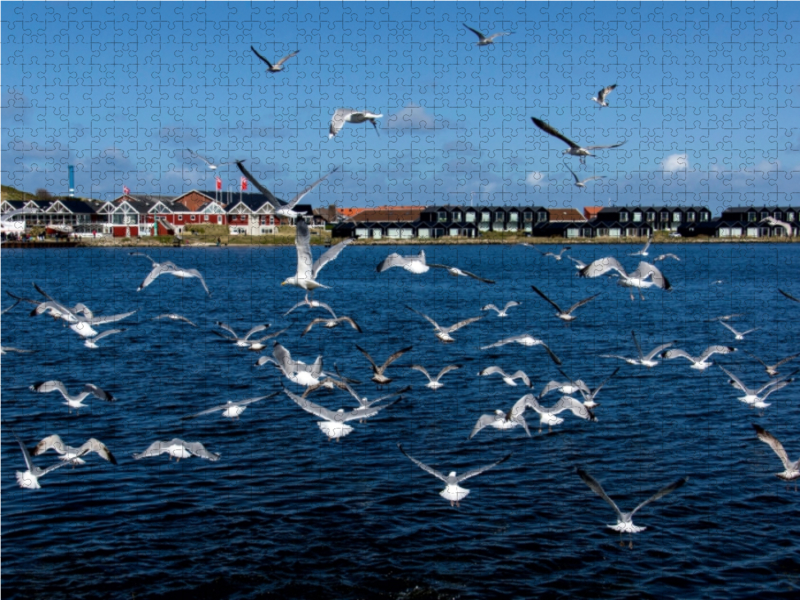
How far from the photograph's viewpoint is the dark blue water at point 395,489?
13398 mm

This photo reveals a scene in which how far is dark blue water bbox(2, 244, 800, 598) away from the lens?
13.4 meters

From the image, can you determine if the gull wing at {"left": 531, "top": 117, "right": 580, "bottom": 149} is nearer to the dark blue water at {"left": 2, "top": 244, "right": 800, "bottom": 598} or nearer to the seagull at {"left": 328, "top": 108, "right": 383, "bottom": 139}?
the seagull at {"left": 328, "top": 108, "right": 383, "bottom": 139}

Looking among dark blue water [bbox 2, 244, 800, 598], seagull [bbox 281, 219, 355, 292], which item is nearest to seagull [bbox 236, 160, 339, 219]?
seagull [bbox 281, 219, 355, 292]

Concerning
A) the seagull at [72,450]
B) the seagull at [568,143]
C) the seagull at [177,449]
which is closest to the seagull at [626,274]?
the seagull at [568,143]

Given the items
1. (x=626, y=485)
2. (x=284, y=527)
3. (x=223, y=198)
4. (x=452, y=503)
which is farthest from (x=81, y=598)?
(x=223, y=198)

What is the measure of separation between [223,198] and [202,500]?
406 feet

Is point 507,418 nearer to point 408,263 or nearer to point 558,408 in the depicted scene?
point 558,408

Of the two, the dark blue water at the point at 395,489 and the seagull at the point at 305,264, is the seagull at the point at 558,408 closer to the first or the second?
the dark blue water at the point at 395,489

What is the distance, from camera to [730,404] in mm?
23562

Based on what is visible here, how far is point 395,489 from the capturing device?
1703 cm

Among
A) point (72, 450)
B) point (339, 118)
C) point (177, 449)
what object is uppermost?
point (339, 118)

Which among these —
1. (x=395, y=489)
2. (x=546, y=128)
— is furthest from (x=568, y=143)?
(x=395, y=489)

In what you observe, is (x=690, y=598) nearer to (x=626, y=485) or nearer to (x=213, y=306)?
(x=626, y=485)

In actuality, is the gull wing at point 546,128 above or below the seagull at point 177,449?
above
